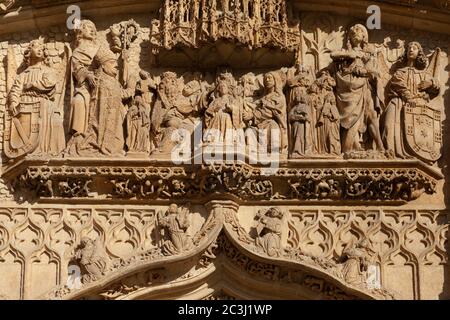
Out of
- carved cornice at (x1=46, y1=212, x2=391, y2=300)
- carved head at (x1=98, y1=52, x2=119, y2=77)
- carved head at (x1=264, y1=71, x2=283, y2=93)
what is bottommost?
carved cornice at (x1=46, y1=212, x2=391, y2=300)

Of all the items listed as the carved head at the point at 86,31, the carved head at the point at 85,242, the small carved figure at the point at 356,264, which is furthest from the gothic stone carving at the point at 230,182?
the carved head at the point at 86,31

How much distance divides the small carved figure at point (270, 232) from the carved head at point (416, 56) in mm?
2218

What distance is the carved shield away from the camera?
1717 cm

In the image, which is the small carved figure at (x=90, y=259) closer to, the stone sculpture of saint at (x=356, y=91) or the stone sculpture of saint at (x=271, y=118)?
the stone sculpture of saint at (x=271, y=118)

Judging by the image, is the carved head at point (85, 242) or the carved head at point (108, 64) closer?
the carved head at point (85, 242)

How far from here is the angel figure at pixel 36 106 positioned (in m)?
17.3

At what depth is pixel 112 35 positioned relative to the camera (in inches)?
707

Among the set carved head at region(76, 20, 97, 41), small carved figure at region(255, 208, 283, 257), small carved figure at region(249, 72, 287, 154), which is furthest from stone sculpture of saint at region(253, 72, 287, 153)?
carved head at region(76, 20, 97, 41)

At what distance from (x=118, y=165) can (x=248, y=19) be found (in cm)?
212

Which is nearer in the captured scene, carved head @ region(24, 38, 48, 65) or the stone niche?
the stone niche

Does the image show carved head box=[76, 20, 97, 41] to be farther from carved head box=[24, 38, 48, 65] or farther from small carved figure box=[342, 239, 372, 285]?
small carved figure box=[342, 239, 372, 285]

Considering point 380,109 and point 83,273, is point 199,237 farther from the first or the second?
point 380,109

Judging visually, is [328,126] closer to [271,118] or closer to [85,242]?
[271,118]
